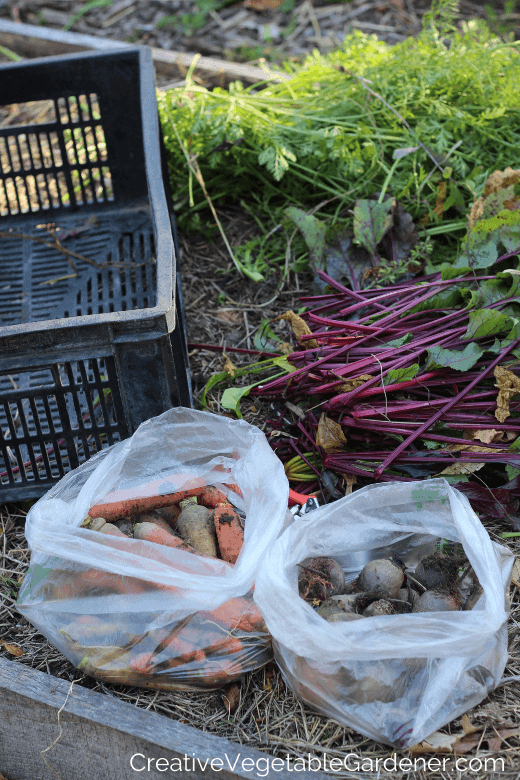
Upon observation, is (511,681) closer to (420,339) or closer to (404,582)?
(404,582)

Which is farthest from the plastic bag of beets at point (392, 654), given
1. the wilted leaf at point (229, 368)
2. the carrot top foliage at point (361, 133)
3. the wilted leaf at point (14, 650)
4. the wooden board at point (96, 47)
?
the wooden board at point (96, 47)

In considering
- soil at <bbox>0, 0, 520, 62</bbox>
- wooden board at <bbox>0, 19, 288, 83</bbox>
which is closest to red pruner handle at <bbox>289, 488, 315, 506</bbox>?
wooden board at <bbox>0, 19, 288, 83</bbox>

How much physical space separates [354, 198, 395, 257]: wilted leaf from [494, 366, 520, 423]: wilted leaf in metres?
0.67

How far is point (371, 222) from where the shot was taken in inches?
83.4

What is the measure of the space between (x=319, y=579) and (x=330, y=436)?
→ 1.43ft

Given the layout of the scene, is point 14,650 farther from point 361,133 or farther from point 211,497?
point 361,133

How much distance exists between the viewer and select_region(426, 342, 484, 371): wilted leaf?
5.36 ft

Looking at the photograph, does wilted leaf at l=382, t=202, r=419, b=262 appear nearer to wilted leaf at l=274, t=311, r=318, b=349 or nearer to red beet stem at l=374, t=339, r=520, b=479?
wilted leaf at l=274, t=311, r=318, b=349

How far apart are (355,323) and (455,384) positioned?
12.9 inches

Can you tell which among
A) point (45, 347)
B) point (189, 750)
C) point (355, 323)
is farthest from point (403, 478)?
point (45, 347)

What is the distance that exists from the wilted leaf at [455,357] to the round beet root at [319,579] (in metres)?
0.58

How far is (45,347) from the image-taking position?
141 centimetres

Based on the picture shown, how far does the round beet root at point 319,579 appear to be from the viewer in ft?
4.39

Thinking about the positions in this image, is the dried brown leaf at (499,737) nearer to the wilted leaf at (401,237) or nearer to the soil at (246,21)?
the wilted leaf at (401,237)
